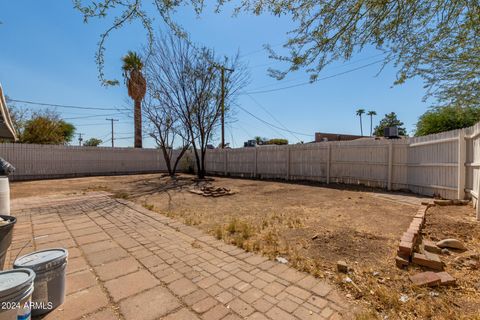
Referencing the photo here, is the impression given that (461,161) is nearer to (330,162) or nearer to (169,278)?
(330,162)

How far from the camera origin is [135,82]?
1335 centimetres

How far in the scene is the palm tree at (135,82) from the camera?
43.1ft

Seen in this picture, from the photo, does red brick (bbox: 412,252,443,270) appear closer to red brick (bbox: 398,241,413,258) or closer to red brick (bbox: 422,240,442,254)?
red brick (bbox: 398,241,413,258)

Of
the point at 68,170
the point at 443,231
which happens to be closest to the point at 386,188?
the point at 443,231

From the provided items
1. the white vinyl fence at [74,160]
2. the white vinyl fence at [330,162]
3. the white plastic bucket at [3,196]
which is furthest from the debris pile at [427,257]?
the white vinyl fence at [74,160]

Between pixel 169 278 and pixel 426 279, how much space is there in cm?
231

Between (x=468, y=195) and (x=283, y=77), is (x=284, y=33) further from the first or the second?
(x=468, y=195)

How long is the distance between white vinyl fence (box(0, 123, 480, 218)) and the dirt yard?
2.98ft

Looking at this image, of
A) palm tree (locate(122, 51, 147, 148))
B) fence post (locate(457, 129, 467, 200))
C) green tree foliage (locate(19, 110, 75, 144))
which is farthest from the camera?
green tree foliage (locate(19, 110, 75, 144))

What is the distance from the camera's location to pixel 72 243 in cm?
311

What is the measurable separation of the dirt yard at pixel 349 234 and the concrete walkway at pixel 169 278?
0.86 feet

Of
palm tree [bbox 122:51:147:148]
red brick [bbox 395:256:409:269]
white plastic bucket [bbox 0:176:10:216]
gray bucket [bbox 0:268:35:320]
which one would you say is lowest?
red brick [bbox 395:256:409:269]

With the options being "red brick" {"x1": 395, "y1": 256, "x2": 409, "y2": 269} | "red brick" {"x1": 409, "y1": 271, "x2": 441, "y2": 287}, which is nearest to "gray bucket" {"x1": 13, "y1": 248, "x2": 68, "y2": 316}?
"red brick" {"x1": 409, "y1": 271, "x2": 441, "y2": 287}

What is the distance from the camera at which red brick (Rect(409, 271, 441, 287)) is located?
1.96 meters
